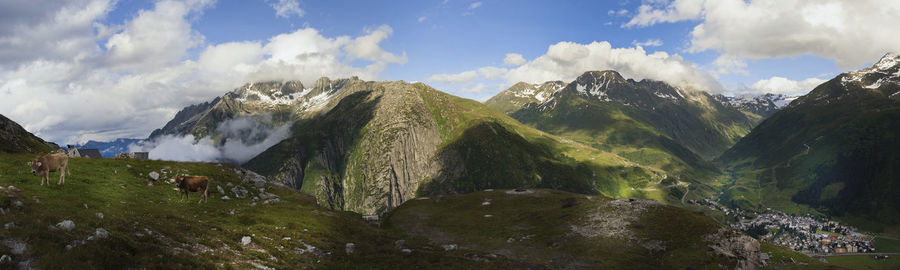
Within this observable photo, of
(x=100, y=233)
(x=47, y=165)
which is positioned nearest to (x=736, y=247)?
(x=100, y=233)

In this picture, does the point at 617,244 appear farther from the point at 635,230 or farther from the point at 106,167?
the point at 106,167

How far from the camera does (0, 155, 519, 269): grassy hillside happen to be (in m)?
20.9

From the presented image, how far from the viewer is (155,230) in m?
30.0

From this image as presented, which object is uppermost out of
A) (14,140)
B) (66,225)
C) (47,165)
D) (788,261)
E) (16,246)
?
(14,140)

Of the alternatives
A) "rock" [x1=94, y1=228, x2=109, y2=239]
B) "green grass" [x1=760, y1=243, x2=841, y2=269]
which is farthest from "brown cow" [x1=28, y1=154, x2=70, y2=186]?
"green grass" [x1=760, y1=243, x2=841, y2=269]

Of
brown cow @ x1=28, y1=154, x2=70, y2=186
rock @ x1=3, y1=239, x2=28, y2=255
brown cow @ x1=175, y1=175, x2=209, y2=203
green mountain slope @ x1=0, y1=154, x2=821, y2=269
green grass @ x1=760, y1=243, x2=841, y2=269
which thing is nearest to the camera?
rock @ x1=3, y1=239, x2=28, y2=255

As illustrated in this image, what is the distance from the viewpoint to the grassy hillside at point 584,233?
66312 mm

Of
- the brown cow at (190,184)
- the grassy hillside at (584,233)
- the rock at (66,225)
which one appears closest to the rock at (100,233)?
the rock at (66,225)

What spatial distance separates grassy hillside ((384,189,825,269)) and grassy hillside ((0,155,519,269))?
24.9 metres

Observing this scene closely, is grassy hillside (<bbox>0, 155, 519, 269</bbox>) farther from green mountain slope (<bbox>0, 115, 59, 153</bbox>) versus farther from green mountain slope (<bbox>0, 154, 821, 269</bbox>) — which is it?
green mountain slope (<bbox>0, 115, 59, 153</bbox>)

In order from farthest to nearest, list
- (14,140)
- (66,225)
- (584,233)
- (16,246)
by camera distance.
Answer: (584,233) → (14,140) → (66,225) → (16,246)

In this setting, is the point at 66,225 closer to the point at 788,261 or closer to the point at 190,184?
the point at 190,184

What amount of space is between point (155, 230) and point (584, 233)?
7360 centimetres

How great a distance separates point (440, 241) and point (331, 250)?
41.4m
